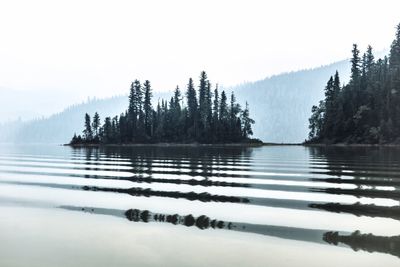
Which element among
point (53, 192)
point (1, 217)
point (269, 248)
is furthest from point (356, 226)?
point (53, 192)

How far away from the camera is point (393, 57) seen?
143m

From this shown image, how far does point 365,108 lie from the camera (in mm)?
128000

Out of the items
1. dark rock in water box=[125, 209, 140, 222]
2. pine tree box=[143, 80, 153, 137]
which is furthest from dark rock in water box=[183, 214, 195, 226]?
pine tree box=[143, 80, 153, 137]

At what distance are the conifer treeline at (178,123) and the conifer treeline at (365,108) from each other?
97.3ft

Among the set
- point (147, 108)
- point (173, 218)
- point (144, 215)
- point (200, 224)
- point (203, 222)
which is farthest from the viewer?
point (147, 108)

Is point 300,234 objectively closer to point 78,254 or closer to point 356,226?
point 356,226

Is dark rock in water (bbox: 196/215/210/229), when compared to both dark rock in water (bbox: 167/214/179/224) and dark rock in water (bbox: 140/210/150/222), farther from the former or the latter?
dark rock in water (bbox: 140/210/150/222)

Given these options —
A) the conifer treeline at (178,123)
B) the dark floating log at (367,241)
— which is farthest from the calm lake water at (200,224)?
the conifer treeline at (178,123)

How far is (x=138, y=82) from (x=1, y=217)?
161 meters

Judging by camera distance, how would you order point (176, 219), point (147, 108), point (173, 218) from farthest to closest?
point (147, 108) < point (173, 218) < point (176, 219)

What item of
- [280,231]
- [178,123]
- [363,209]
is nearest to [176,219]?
[280,231]

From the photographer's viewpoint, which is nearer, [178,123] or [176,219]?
[176,219]

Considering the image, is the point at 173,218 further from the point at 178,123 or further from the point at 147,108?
the point at 147,108

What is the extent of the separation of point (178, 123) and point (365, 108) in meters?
63.3
